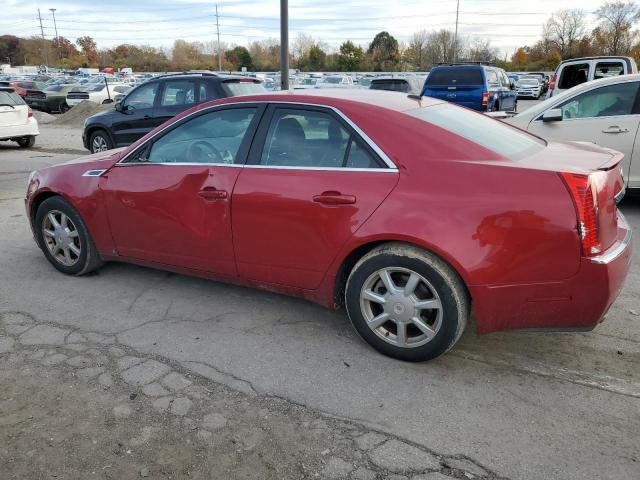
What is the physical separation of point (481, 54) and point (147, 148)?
87.0m

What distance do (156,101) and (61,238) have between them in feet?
22.3

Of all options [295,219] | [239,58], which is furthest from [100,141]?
[239,58]

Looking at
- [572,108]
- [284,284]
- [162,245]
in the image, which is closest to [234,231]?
[284,284]

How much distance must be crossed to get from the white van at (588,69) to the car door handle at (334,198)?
11.7 meters

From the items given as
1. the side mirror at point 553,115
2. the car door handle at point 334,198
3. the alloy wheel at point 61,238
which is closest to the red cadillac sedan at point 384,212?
the car door handle at point 334,198

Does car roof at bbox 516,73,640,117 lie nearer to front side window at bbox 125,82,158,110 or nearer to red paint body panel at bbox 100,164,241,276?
red paint body panel at bbox 100,164,241,276

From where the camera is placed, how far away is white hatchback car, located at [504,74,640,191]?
661cm

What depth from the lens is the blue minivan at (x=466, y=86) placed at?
1570 centimetres

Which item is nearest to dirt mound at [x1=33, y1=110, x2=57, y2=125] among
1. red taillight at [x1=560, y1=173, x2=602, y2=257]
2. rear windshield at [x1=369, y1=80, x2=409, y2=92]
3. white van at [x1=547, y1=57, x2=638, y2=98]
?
rear windshield at [x1=369, y1=80, x2=409, y2=92]

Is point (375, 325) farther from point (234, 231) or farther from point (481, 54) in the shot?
point (481, 54)

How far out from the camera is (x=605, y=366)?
329 centimetres

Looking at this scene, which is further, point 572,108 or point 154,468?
point 572,108

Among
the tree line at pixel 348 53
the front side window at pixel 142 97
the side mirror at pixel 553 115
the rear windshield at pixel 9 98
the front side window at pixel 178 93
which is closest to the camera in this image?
the side mirror at pixel 553 115

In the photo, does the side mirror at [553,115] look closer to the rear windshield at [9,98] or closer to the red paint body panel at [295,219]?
the red paint body panel at [295,219]
